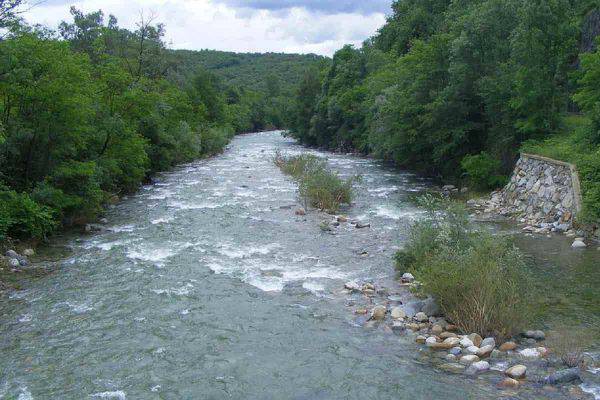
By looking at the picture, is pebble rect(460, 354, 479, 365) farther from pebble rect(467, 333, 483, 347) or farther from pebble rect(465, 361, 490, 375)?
pebble rect(467, 333, 483, 347)

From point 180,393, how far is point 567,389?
18.8 ft

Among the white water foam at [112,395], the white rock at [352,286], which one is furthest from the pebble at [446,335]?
the white water foam at [112,395]

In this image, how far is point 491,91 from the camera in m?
26.6

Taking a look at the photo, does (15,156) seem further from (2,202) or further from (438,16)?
(438,16)

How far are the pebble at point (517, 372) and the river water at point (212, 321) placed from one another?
516mm

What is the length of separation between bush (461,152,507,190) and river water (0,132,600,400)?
771 centimetres

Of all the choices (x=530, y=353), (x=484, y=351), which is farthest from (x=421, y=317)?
(x=530, y=353)

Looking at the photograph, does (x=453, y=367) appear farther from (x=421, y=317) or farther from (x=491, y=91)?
(x=491, y=91)

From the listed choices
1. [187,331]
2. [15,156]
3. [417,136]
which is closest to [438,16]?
[417,136]

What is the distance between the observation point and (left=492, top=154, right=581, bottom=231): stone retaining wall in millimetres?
18328

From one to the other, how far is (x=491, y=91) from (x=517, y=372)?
2098 cm

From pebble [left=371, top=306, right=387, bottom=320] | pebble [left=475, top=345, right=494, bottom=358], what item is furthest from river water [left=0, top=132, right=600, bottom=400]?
pebble [left=475, top=345, right=494, bottom=358]

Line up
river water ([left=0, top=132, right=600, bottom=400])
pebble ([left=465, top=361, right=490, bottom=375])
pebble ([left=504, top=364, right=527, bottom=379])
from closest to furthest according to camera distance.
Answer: pebble ([left=504, top=364, right=527, bottom=379]) < river water ([left=0, top=132, right=600, bottom=400]) < pebble ([left=465, top=361, right=490, bottom=375])

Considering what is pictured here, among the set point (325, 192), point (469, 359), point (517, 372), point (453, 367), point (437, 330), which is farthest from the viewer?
point (325, 192)
